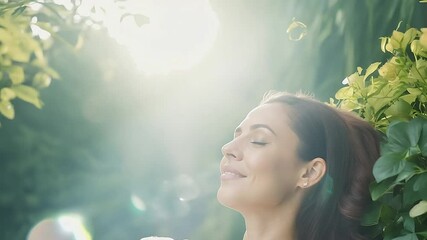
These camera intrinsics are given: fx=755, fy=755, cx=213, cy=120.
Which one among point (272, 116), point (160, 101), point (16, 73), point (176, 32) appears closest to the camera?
point (272, 116)

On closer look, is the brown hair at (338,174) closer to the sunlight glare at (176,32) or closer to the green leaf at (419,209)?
the green leaf at (419,209)

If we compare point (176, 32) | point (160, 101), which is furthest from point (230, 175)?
point (160, 101)

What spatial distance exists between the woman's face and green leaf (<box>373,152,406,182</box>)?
0.27 metres

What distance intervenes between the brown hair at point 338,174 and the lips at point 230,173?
15cm

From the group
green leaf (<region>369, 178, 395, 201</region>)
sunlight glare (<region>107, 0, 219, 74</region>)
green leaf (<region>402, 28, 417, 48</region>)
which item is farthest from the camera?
sunlight glare (<region>107, 0, 219, 74</region>)

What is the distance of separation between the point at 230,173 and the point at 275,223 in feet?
0.47

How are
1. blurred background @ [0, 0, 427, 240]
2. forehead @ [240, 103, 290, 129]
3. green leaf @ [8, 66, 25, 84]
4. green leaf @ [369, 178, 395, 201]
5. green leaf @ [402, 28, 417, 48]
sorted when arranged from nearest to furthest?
1. green leaf @ [369, 178, 395, 201]
2. green leaf @ [402, 28, 417, 48]
3. forehead @ [240, 103, 290, 129]
4. green leaf @ [8, 66, 25, 84]
5. blurred background @ [0, 0, 427, 240]

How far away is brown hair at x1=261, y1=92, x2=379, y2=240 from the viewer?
1584 millimetres

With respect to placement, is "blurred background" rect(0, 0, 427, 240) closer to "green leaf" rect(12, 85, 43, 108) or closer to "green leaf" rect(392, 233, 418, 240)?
"green leaf" rect(12, 85, 43, 108)

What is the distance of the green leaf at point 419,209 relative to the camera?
1.31 metres

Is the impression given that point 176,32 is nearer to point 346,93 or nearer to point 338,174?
point 346,93

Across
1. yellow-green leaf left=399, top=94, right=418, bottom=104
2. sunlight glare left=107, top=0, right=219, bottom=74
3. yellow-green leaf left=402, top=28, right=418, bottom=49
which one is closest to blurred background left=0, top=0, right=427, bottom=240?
sunlight glare left=107, top=0, right=219, bottom=74

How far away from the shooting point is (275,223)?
5.29 ft

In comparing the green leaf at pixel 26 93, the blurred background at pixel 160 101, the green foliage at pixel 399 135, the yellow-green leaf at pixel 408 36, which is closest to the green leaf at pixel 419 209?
the green foliage at pixel 399 135
